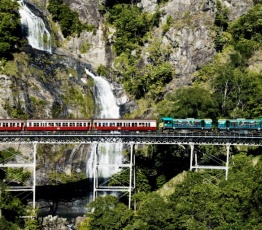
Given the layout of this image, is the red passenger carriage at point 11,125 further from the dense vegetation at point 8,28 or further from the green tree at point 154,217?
the green tree at point 154,217

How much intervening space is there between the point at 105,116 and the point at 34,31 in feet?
92.9

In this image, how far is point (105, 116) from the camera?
122m

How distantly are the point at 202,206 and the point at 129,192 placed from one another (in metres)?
20.0

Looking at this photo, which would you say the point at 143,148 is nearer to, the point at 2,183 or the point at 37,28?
the point at 2,183

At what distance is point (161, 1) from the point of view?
143375mm

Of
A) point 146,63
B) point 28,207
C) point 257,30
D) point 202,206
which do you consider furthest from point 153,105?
point 202,206

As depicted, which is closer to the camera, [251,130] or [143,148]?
[251,130]

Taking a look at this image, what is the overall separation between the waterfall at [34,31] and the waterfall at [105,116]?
515 inches

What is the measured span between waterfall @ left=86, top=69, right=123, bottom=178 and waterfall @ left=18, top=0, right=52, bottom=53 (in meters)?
13.1

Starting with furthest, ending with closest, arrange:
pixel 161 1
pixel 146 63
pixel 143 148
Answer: pixel 161 1 → pixel 146 63 → pixel 143 148

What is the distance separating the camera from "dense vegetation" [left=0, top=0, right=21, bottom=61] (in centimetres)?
12394

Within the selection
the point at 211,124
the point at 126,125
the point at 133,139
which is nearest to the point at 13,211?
the point at 133,139

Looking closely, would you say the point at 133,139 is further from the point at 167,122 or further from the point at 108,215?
the point at 108,215

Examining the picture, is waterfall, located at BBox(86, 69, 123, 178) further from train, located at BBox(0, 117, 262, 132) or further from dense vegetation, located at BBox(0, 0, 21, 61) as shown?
dense vegetation, located at BBox(0, 0, 21, 61)
